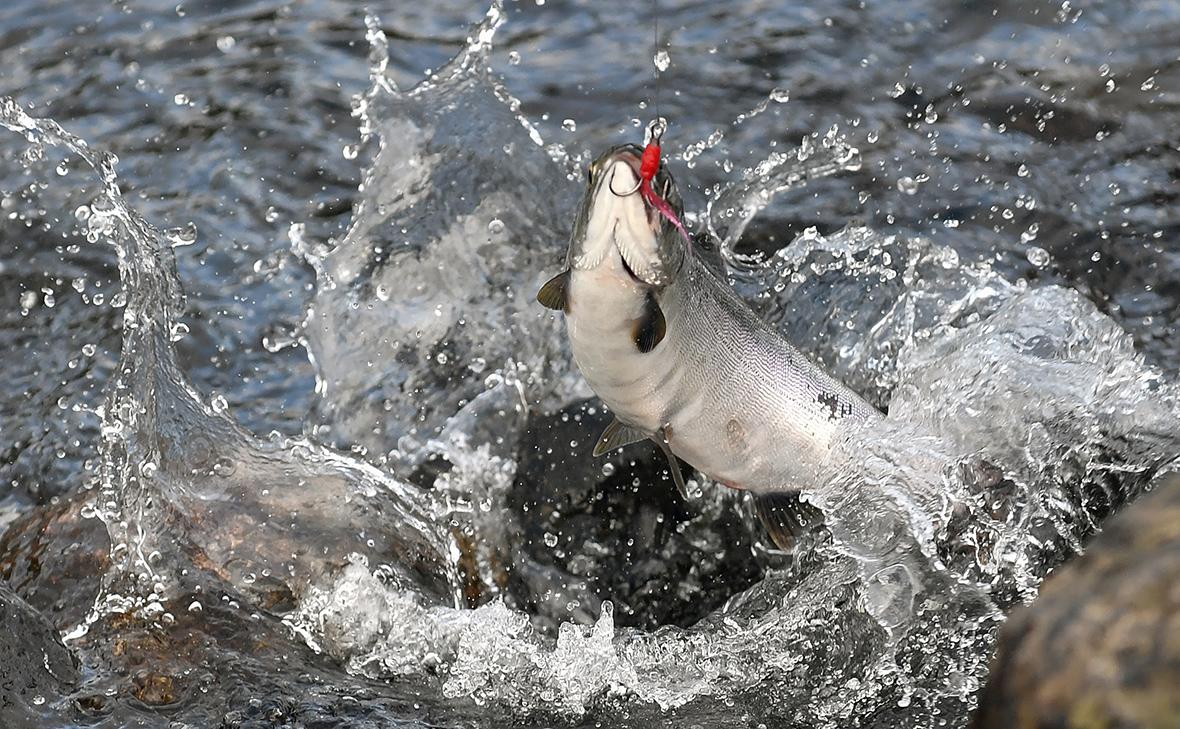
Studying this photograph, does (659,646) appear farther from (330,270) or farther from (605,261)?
(330,270)

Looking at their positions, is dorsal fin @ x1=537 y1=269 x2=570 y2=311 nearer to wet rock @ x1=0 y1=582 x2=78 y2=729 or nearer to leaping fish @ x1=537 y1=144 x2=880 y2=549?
leaping fish @ x1=537 y1=144 x2=880 y2=549

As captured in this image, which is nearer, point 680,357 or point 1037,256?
point 680,357

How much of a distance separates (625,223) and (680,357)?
499 mm

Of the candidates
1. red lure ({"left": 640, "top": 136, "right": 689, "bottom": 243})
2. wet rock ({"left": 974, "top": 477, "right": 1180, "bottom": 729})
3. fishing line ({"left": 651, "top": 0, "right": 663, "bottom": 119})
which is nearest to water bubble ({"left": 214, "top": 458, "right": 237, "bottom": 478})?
red lure ({"left": 640, "top": 136, "right": 689, "bottom": 243})

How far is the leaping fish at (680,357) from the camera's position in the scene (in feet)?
10.5

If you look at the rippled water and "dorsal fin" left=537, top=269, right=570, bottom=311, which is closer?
"dorsal fin" left=537, top=269, right=570, bottom=311

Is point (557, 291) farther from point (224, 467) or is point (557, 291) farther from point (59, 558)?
point (59, 558)

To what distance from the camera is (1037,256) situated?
18.0 ft

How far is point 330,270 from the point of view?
→ 5207 mm

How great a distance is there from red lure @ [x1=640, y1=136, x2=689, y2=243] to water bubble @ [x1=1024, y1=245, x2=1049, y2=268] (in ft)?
8.83

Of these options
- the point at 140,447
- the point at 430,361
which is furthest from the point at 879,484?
the point at 140,447

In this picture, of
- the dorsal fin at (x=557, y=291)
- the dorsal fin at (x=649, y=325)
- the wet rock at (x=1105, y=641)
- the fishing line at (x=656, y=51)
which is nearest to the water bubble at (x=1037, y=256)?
the fishing line at (x=656, y=51)

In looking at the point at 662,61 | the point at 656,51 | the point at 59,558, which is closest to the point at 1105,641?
the point at 59,558

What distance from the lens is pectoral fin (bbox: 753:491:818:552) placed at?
384 centimetres
